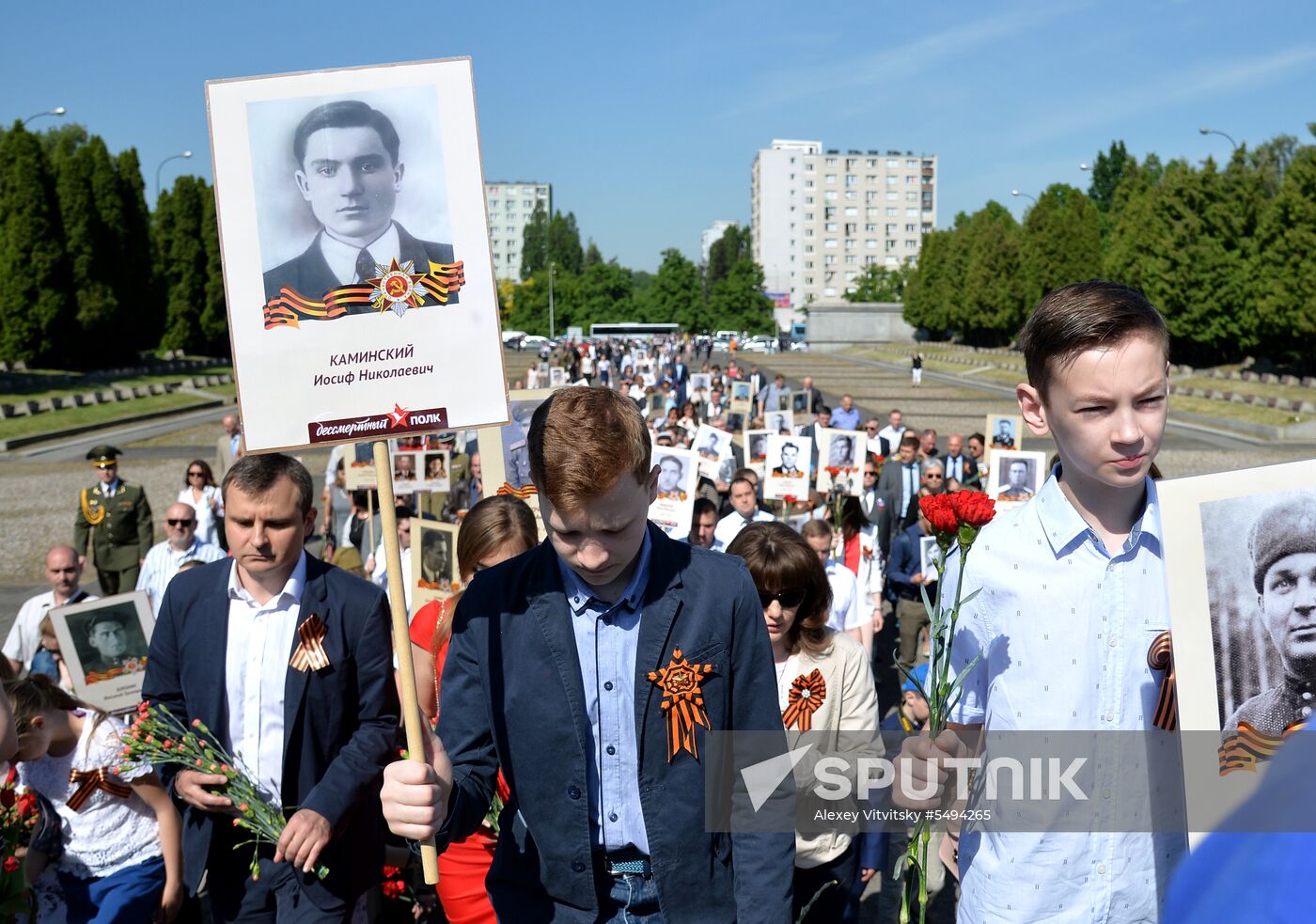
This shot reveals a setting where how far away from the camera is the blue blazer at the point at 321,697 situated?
3607 mm

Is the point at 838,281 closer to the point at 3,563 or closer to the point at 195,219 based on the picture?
the point at 195,219

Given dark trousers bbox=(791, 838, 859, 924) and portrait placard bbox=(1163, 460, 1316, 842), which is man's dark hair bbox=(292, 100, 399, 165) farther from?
dark trousers bbox=(791, 838, 859, 924)

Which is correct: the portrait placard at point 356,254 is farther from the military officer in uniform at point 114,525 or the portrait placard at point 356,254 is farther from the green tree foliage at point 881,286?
the green tree foliage at point 881,286

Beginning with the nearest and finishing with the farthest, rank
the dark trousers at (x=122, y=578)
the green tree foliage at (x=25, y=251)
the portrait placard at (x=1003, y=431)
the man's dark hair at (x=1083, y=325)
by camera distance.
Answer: the man's dark hair at (x=1083, y=325) → the dark trousers at (x=122, y=578) → the portrait placard at (x=1003, y=431) → the green tree foliage at (x=25, y=251)

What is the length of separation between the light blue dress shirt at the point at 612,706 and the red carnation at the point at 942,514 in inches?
25.0

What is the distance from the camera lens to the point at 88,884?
4090 mm

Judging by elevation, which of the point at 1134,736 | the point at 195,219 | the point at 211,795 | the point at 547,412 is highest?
the point at 195,219

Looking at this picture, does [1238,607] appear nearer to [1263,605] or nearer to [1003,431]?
[1263,605]

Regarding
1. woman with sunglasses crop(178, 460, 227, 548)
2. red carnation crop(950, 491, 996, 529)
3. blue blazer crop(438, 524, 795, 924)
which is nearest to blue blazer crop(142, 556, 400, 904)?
blue blazer crop(438, 524, 795, 924)

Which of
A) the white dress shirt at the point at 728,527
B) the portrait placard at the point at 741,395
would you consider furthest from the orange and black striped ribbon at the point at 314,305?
the portrait placard at the point at 741,395

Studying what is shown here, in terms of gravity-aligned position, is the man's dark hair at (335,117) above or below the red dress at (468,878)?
above

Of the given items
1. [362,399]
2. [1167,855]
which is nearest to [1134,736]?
[1167,855]

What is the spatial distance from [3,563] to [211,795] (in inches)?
560

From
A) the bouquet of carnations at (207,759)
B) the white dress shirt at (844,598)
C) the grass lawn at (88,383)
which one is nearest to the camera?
the bouquet of carnations at (207,759)
